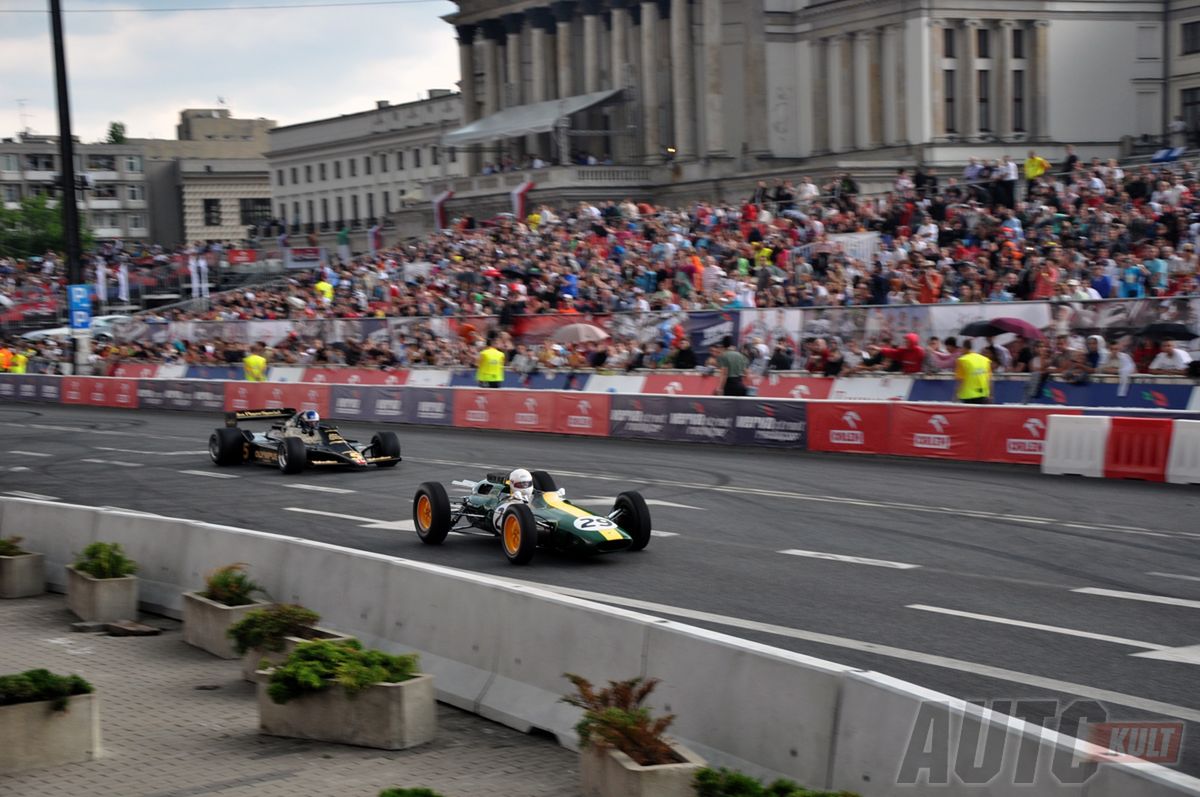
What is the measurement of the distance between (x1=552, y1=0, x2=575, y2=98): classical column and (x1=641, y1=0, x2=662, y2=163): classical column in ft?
18.2

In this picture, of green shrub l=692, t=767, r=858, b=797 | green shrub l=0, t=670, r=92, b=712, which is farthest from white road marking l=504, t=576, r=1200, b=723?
green shrub l=0, t=670, r=92, b=712

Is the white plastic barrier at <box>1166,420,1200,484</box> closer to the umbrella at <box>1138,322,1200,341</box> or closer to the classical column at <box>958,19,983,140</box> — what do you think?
the umbrella at <box>1138,322,1200,341</box>

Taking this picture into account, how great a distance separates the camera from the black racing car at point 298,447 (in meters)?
22.3

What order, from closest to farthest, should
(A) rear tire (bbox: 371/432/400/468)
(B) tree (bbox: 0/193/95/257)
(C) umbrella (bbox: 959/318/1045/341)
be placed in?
(A) rear tire (bbox: 371/432/400/468) → (C) umbrella (bbox: 959/318/1045/341) → (B) tree (bbox: 0/193/95/257)

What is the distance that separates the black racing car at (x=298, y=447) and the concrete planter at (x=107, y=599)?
9046mm

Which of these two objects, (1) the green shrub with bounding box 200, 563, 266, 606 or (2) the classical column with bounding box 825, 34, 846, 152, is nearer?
(1) the green shrub with bounding box 200, 563, 266, 606

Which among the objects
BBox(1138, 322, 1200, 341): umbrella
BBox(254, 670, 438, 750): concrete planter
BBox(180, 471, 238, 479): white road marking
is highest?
BBox(1138, 322, 1200, 341): umbrella

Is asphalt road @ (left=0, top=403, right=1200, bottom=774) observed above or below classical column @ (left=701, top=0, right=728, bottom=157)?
below

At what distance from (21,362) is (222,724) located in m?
43.8

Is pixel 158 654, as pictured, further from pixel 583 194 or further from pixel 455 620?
pixel 583 194

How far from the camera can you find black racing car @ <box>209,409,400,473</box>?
2227cm

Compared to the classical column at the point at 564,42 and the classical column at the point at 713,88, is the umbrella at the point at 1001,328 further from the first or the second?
the classical column at the point at 564,42

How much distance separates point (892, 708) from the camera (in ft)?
22.3

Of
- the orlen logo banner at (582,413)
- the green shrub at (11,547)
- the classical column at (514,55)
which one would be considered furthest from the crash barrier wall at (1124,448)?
the classical column at (514,55)
